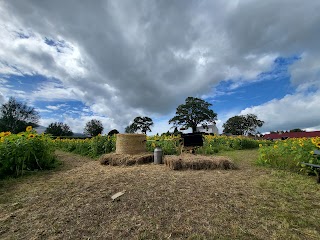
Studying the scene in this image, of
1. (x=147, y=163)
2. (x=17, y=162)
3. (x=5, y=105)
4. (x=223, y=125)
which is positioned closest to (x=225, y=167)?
(x=147, y=163)

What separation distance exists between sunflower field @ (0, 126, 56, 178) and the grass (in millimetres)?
652

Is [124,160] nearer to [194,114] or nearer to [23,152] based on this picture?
[23,152]

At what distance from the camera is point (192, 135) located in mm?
7801

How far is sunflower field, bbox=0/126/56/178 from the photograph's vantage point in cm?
459

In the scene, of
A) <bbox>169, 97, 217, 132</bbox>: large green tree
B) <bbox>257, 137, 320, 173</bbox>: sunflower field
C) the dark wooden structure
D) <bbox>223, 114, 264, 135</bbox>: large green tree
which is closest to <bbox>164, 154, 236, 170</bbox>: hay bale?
<bbox>257, 137, 320, 173</bbox>: sunflower field

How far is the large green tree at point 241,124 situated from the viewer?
2360 inches

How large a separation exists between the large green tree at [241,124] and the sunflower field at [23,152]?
60.6 meters

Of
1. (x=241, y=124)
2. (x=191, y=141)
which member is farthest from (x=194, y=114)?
(x=191, y=141)

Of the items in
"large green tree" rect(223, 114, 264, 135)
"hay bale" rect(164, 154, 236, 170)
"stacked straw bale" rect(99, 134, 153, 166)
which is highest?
"large green tree" rect(223, 114, 264, 135)

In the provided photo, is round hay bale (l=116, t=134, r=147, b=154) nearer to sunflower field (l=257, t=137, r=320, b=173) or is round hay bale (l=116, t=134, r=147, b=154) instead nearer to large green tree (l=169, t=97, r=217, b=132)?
sunflower field (l=257, t=137, r=320, b=173)

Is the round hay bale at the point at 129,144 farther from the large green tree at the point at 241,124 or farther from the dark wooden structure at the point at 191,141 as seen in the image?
the large green tree at the point at 241,124

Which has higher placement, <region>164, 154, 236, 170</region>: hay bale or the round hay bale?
the round hay bale

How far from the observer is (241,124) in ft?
203

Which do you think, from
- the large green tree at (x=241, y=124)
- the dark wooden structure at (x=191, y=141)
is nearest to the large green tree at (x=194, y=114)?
the large green tree at (x=241, y=124)
